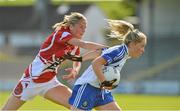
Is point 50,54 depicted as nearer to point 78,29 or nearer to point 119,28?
point 78,29

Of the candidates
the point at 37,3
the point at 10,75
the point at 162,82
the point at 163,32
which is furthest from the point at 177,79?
the point at 37,3

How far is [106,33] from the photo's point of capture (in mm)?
27578

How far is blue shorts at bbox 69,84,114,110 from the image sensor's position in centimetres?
872

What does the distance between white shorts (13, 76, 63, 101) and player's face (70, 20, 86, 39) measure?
697 mm

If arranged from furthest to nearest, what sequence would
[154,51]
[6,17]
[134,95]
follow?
1. [6,17]
2. [154,51]
3. [134,95]

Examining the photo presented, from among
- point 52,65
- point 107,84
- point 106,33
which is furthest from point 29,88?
point 106,33

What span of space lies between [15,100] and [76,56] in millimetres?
965

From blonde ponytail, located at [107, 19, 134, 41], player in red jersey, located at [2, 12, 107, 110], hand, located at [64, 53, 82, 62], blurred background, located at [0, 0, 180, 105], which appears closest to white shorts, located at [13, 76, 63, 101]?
player in red jersey, located at [2, 12, 107, 110]

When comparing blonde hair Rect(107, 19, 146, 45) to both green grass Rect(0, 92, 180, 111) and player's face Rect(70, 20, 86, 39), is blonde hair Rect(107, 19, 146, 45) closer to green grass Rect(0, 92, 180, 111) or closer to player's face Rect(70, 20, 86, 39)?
player's face Rect(70, 20, 86, 39)

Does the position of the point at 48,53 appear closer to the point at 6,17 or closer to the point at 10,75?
the point at 10,75

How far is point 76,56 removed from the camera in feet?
31.8

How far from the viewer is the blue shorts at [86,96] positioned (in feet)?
28.6

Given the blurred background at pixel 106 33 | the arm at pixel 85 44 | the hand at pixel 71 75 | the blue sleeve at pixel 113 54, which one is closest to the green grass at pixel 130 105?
the blurred background at pixel 106 33

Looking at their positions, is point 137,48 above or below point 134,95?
above
